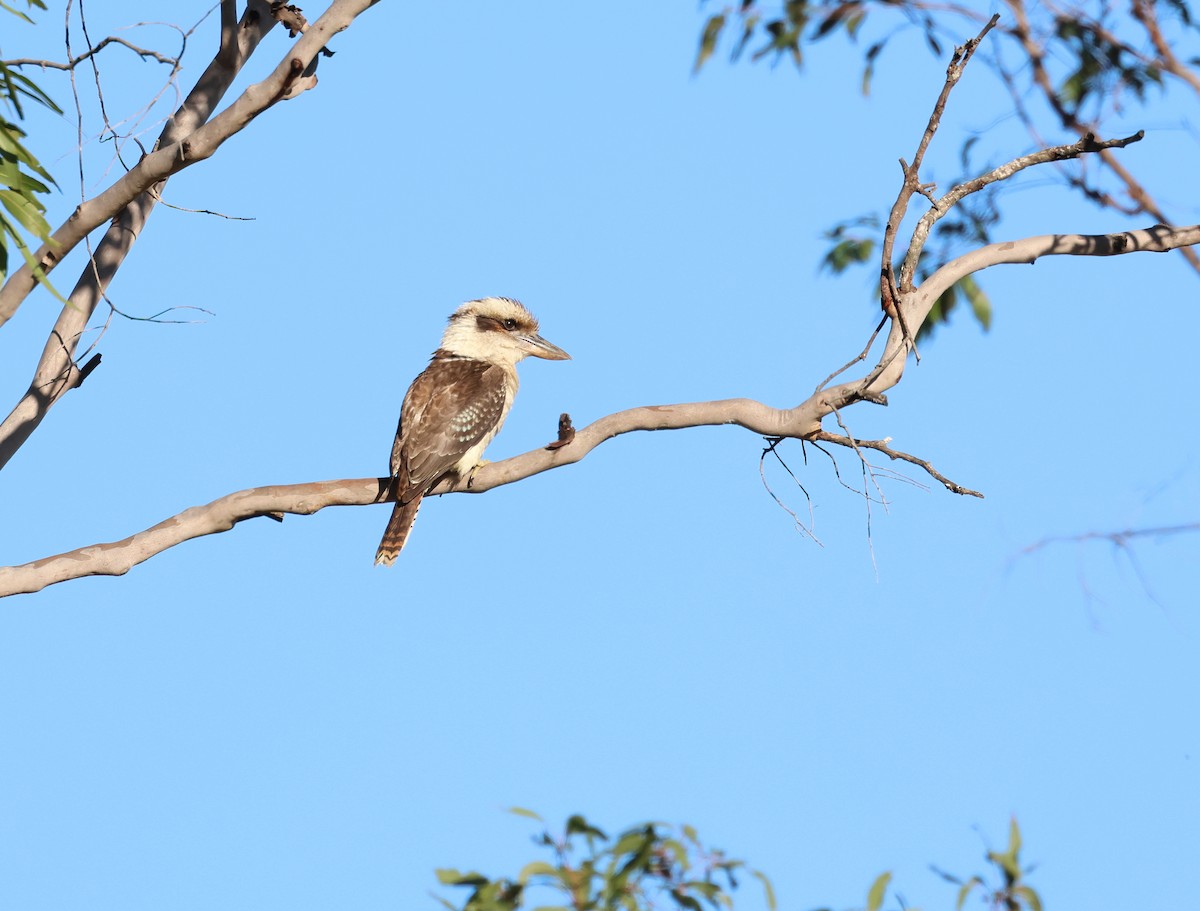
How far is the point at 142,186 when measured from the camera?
4504 millimetres

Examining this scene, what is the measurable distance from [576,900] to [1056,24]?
4.82 meters

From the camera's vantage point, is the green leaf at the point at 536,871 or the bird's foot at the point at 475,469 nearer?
the green leaf at the point at 536,871

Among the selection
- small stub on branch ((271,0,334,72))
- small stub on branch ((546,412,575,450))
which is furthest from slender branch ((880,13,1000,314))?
small stub on branch ((271,0,334,72))

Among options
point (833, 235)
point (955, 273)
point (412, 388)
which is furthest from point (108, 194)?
point (833, 235)

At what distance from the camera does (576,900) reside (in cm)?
283

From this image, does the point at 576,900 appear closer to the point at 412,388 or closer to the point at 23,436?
the point at 23,436

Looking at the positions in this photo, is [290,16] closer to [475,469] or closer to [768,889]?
[475,469]

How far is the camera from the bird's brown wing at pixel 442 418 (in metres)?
5.61

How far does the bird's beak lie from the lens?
6906mm

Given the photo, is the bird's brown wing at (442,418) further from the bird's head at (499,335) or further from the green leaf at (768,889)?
the green leaf at (768,889)

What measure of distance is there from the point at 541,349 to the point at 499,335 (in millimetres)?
211

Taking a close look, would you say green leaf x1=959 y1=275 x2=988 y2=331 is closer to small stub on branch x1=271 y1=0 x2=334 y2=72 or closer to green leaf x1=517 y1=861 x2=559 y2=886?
small stub on branch x1=271 y1=0 x2=334 y2=72

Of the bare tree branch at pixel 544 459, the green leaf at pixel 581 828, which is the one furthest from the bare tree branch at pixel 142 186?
the green leaf at pixel 581 828

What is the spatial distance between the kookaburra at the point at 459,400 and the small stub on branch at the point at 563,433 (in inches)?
44.8
